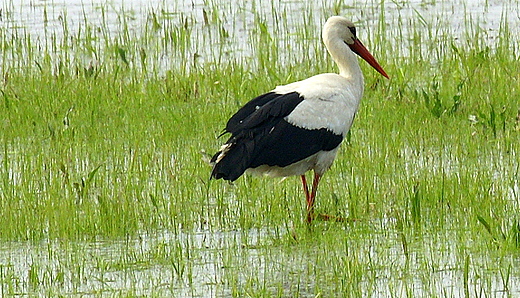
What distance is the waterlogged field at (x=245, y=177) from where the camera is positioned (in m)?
5.49

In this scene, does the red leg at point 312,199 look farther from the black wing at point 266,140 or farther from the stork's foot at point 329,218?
the black wing at point 266,140

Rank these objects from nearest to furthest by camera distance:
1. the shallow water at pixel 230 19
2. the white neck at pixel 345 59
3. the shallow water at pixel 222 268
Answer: the shallow water at pixel 222 268 < the white neck at pixel 345 59 < the shallow water at pixel 230 19

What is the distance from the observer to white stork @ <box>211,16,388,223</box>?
641cm

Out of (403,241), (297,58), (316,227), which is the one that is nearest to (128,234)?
(316,227)

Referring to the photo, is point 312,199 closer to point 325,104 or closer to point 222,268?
point 325,104

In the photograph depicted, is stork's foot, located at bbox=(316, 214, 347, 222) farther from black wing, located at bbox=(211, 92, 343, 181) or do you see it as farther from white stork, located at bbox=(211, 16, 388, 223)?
black wing, located at bbox=(211, 92, 343, 181)

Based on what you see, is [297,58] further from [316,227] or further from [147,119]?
[316,227]

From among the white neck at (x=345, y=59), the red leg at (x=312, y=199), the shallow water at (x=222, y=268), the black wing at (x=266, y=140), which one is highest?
the white neck at (x=345, y=59)

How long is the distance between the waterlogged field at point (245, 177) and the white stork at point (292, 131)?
0.71 ft

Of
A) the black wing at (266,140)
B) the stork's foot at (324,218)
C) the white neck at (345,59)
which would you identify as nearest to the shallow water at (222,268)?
the stork's foot at (324,218)

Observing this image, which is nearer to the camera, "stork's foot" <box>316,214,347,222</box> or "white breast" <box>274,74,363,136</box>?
"stork's foot" <box>316,214,347,222</box>

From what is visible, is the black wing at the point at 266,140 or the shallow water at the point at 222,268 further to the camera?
the black wing at the point at 266,140

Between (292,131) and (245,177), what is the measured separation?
71 centimetres

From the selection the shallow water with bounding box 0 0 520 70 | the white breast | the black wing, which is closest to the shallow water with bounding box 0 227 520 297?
the black wing
